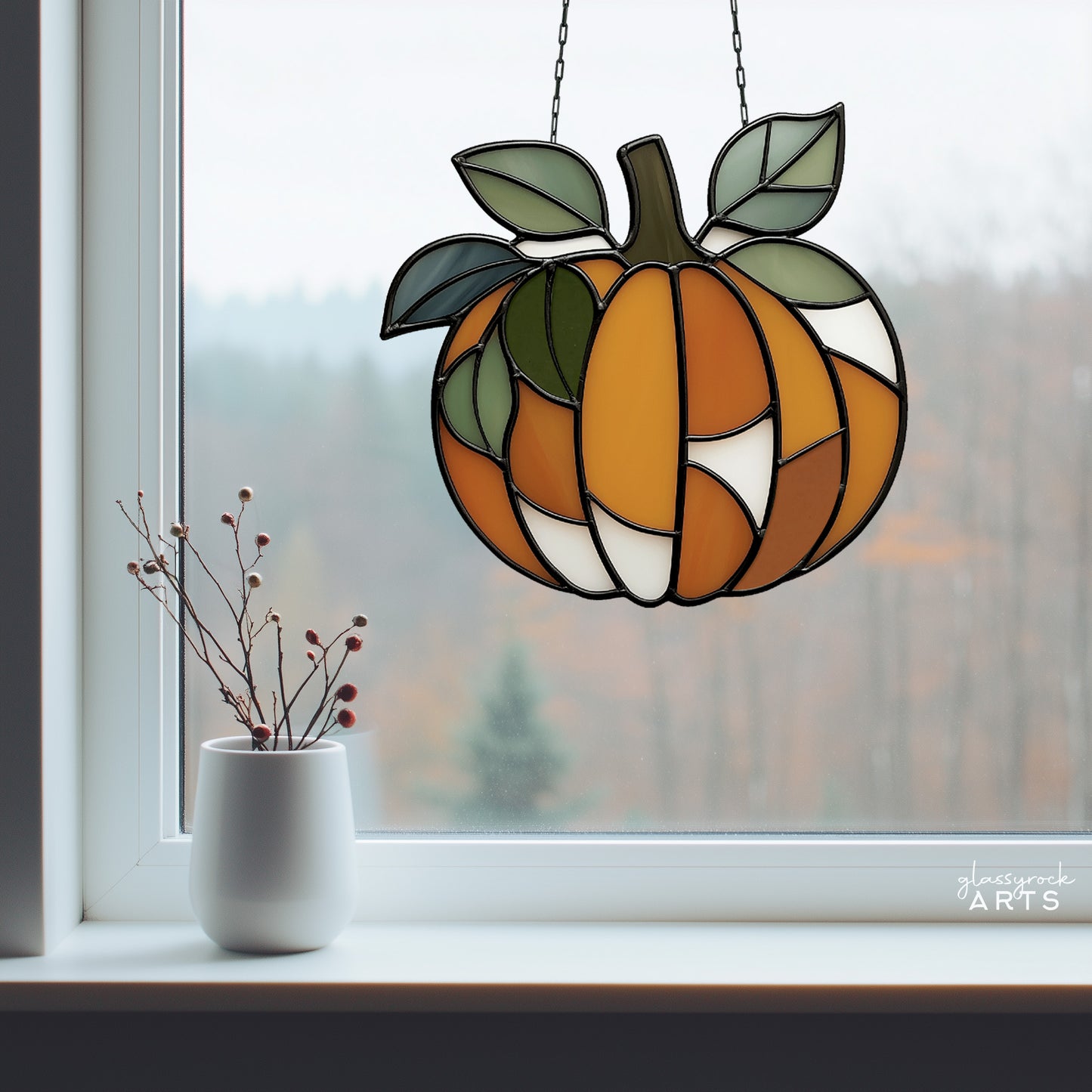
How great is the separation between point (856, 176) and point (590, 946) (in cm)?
83

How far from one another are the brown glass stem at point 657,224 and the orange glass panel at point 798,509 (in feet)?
0.73

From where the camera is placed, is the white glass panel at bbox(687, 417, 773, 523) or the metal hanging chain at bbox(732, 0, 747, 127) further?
the metal hanging chain at bbox(732, 0, 747, 127)

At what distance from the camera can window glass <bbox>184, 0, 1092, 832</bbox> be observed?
1.10 m

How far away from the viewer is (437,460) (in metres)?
1.01

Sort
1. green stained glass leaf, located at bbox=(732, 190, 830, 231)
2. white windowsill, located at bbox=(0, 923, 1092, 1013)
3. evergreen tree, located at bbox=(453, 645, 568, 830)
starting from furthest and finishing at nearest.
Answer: evergreen tree, located at bbox=(453, 645, 568, 830)
green stained glass leaf, located at bbox=(732, 190, 830, 231)
white windowsill, located at bbox=(0, 923, 1092, 1013)

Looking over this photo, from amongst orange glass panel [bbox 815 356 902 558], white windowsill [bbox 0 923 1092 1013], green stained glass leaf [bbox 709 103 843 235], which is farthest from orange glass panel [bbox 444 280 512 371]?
white windowsill [bbox 0 923 1092 1013]

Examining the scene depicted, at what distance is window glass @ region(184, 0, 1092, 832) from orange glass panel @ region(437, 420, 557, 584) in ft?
0.34

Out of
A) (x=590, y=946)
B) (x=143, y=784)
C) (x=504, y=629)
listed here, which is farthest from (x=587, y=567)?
(x=143, y=784)

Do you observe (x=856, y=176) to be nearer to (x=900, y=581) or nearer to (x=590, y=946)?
(x=900, y=581)

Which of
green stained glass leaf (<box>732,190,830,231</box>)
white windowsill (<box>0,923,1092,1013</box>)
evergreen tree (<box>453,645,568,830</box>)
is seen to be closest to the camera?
white windowsill (<box>0,923,1092,1013</box>)

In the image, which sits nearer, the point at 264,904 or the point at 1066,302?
the point at 264,904

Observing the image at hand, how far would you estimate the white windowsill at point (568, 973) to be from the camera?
0.89 metres

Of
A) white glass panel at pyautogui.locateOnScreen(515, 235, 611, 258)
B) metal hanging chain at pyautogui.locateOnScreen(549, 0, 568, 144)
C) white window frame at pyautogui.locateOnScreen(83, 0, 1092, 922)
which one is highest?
metal hanging chain at pyautogui.locateOnScreen(549, 0, 568, 144)

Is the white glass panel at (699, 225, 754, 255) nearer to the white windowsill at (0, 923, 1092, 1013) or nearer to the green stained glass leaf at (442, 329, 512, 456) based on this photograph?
the green stained glass leaf at (442, 329, 512, 456)
